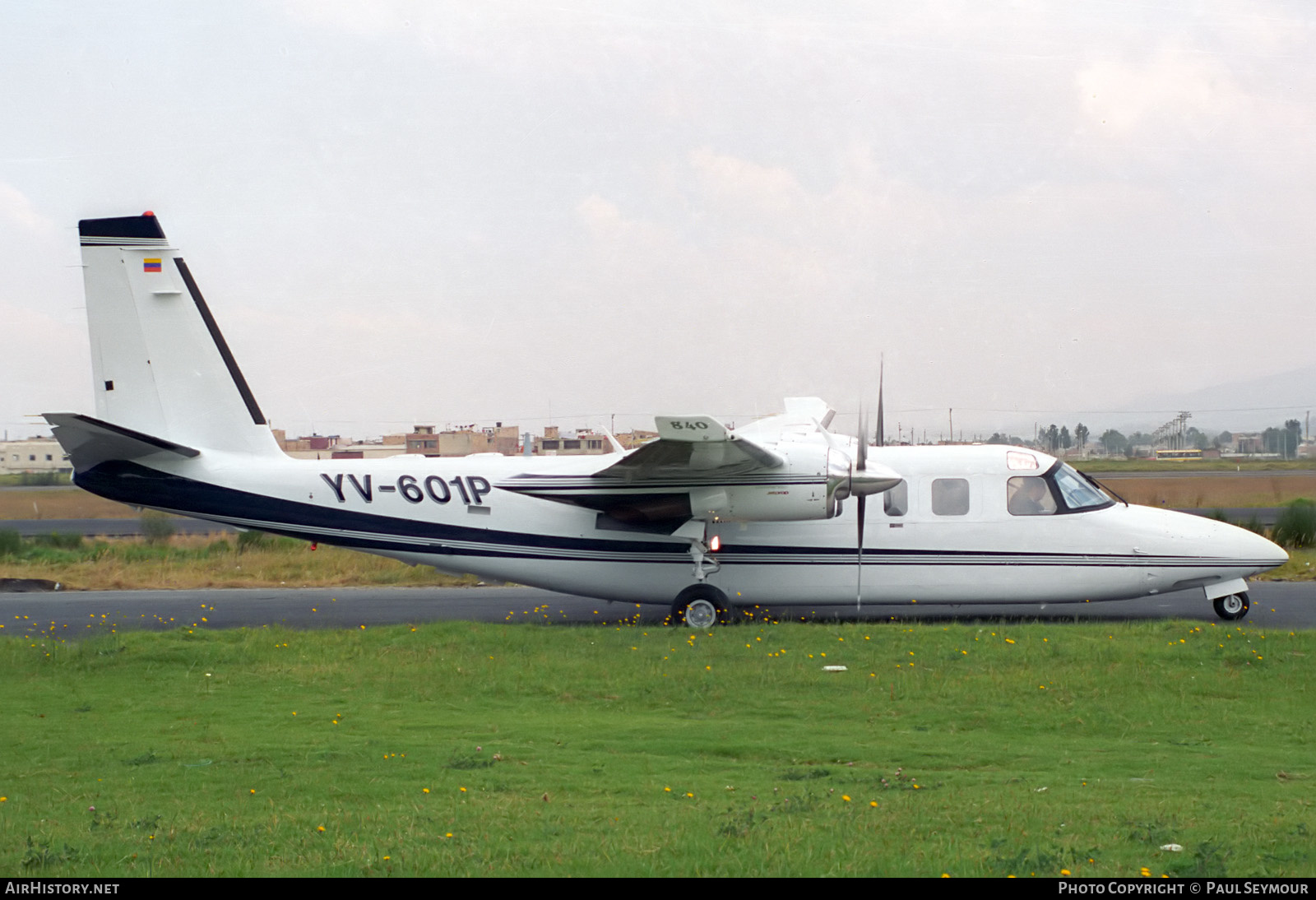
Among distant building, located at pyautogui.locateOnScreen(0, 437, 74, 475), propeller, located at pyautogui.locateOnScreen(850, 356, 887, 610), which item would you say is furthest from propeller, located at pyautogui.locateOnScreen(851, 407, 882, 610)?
distant building, located at pyautogui.locateOnScreen(0, 437, 74, 475)

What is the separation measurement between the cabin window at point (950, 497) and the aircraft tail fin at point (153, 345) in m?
10.3

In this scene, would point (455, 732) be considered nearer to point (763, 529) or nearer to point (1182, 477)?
point (763, 529)

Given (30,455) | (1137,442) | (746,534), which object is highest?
(30,455)

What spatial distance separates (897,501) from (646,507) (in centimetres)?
368

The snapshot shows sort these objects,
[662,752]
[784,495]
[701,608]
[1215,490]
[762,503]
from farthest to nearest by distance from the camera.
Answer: [1215,490] → [701,608] → [762,503] → [784,495] → [662,752]

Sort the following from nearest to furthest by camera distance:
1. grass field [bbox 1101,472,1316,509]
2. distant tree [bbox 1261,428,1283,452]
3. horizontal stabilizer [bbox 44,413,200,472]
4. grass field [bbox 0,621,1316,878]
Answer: grass field [bbox 0,621,1316,878] → horizontal stabilizer [bbox 44,413,200,472] → grass field [bbox 1101,472,1316,509] → distant tree [bbox 1261,428,1283,452]

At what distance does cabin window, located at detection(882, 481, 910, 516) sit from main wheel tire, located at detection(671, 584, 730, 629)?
2.72m

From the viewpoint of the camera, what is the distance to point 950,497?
643 inches

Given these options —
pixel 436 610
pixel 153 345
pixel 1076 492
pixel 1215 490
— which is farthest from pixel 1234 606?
pixel 1215 490

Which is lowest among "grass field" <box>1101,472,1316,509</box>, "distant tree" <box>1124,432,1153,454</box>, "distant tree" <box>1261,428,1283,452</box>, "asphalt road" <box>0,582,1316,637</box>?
"asphalt road" <box>0,582,1316,637</box>

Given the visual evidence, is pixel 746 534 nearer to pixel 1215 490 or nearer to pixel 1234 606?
pixel 1234 606

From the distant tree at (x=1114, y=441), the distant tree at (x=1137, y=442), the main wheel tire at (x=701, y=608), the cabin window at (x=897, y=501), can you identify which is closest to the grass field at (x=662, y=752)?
the main wheel tire at (x=701, y=608)

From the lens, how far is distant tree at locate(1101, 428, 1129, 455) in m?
33.7

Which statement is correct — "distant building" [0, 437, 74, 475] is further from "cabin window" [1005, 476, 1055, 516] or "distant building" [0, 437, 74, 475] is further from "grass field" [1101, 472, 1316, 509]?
"cabin window" [1005, 476, 1055, 516]
